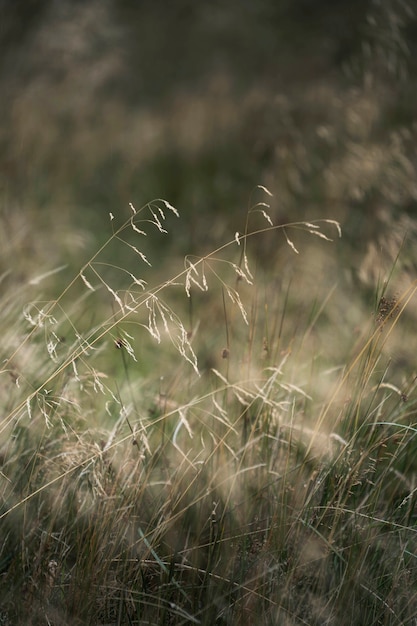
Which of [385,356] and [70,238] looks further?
[70,238]

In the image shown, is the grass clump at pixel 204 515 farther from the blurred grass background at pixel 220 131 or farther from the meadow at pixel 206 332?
the blurred grass background at pixel 220 131

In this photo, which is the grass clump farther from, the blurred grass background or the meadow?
the blurred grass background

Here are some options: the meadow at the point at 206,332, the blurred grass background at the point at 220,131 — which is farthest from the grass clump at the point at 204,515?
the blurred grass background at the point at 220,131

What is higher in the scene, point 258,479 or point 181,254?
point 258,479

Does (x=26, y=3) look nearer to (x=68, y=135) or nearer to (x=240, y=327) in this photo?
(x=68, y=135)

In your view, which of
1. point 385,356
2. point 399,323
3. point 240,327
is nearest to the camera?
point 385,356

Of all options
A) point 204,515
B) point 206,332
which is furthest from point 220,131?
point 204,515

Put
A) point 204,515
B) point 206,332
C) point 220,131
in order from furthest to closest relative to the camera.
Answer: point 220,131 → point 206,332 → point 204,515

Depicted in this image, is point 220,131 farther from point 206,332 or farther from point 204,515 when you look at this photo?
point 204,515

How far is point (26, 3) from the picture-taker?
18.8 feet

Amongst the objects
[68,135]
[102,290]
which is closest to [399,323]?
[102,290]

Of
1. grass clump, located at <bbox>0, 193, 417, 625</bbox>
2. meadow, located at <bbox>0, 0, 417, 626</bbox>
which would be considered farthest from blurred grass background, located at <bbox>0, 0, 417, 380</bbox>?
grass clump, located at <bbox>0, 193, 417, 625</bbox>

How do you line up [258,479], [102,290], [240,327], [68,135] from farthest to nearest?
[68,135] < [102,290] < [240,327] < [258,479]

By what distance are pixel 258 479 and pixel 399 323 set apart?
89 centimetres
